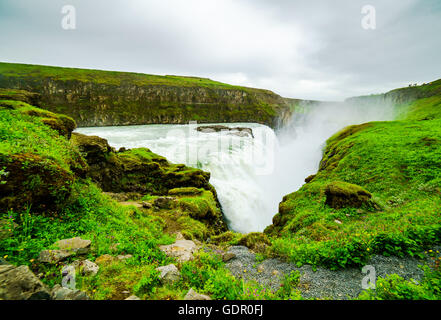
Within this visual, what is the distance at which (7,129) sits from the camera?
6059mm

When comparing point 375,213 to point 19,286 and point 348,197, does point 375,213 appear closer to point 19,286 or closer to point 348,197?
point 348,197

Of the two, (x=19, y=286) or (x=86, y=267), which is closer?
(x=19, y=286)

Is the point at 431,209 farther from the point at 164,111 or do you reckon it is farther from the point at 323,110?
the point at 323,110

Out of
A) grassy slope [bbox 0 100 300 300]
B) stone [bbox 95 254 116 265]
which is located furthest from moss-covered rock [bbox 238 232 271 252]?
stone [bbox 95 254 116 265]

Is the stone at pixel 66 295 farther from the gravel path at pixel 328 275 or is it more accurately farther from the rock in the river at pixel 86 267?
the gravel path at pixel 328 275

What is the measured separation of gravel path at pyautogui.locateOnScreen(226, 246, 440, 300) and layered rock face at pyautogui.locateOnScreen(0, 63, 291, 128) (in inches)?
3240

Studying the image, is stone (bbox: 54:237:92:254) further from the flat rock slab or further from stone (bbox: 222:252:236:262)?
stone (bbox: 222:252:236:262)

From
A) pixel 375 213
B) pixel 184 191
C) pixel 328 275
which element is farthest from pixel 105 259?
pixel 375 213

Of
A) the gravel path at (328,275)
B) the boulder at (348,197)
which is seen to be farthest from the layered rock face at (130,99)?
the gravel path at (328,275)

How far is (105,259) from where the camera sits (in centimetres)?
435

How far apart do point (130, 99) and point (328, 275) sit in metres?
92.8

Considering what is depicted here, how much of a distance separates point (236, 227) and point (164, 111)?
8208cm

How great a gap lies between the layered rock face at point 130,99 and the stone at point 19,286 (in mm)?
81088
